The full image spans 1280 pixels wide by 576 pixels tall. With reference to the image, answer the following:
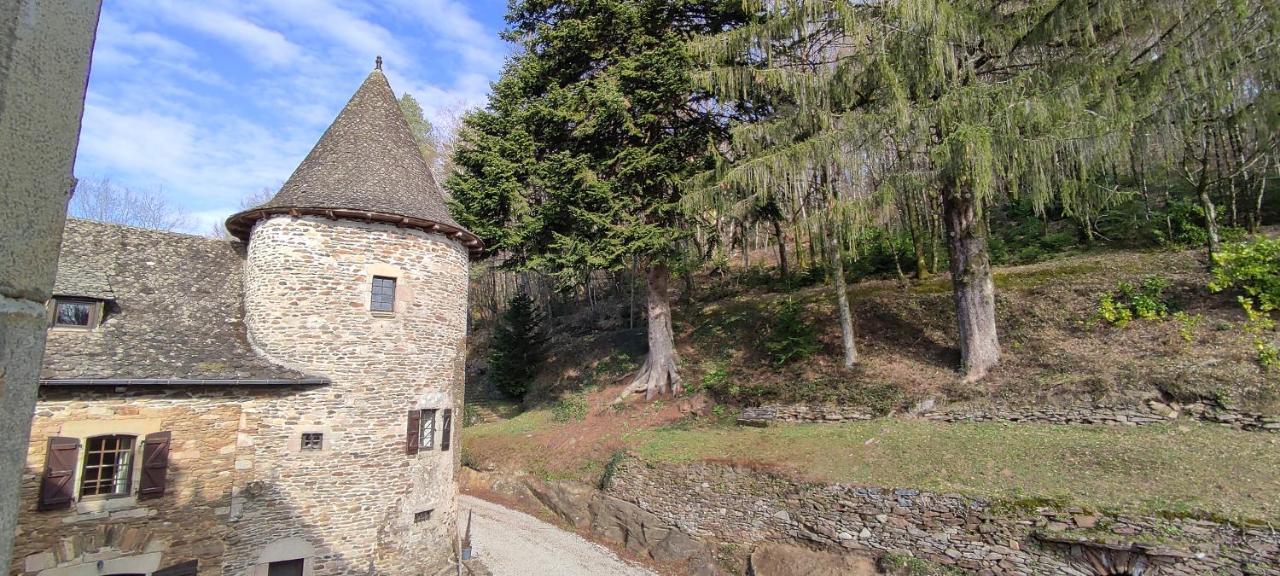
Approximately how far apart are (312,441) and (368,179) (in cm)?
550

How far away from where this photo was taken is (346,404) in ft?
38.0

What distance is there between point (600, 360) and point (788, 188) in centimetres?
1148

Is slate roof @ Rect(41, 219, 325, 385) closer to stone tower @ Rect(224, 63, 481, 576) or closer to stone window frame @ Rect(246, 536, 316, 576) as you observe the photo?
stone tower @ Rect(224, 63, 481, 576)

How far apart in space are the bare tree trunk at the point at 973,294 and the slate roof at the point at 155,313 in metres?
14.2

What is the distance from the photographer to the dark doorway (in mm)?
10883

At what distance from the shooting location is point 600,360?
23578 mm

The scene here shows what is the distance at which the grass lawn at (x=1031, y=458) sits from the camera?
28.9 ft

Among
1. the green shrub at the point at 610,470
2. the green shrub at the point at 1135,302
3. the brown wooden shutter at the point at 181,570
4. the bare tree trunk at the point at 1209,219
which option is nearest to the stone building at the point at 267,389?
the brown wooden shutter at the point at 181,570

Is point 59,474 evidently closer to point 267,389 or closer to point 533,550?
point 267,389

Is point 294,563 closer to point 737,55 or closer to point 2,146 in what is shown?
point 2,146

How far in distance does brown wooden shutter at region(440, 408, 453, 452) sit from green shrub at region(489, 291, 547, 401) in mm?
12036

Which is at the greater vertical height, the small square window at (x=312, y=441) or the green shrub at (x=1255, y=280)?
the green shrub at (x=1255, y=280)

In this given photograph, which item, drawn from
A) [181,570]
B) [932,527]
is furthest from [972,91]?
[181,570]

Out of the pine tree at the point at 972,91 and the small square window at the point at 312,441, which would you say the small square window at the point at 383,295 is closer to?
the small square window at the point at 312,441
